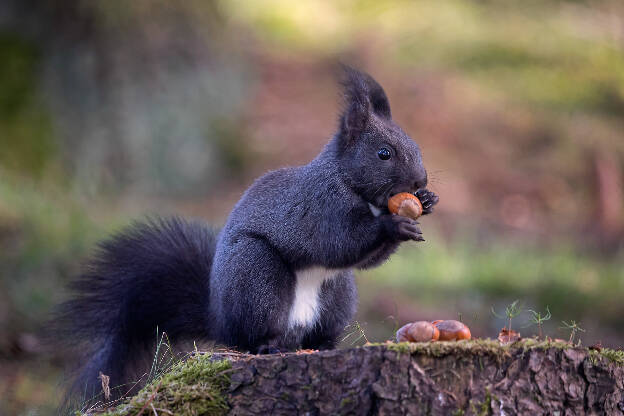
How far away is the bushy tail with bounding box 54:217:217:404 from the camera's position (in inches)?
123

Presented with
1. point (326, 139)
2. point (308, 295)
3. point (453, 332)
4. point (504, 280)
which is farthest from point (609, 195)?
point (453, 332)

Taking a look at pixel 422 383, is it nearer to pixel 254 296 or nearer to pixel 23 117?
pixel 254 296

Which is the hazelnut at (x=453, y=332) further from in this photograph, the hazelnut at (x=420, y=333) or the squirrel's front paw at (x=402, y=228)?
the squirrel's front paw at (x=402, y=228)

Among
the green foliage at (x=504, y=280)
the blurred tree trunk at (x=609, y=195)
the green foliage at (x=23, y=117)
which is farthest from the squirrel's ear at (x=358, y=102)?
the blurred tree trunk at (x=609, y=195)

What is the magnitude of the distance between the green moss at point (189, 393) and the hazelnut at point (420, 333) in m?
0.51

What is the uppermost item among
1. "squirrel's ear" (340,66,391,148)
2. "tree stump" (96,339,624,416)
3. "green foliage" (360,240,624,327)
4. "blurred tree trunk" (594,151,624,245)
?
"blurred tree trunk" (594,151,624,245)

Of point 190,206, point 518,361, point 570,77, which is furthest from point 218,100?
point 518,361

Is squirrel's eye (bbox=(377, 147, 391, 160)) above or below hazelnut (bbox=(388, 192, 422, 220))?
above

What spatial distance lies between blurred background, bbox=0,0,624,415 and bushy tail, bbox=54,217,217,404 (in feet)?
1.61

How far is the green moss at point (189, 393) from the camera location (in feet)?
7.03

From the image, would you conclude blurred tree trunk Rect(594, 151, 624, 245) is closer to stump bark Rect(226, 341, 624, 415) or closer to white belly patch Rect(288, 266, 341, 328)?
white belly patch Rect(288, 266, 341, 328)

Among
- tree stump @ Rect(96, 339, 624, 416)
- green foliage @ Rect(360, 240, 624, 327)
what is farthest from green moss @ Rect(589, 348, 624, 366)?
green foliage @ Rect(360, 240, 624, 327)

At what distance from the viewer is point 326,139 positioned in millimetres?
6879

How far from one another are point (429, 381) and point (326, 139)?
16.3ft
